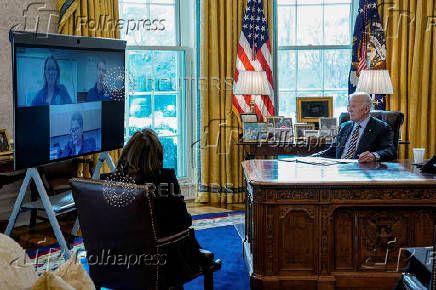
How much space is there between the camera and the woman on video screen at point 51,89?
390 cm

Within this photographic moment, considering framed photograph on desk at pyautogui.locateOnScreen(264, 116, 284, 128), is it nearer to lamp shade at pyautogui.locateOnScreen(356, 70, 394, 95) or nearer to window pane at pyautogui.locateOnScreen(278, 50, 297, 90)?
window pane at pyautogui.locateOnScreen(278, 50, 297, 90)

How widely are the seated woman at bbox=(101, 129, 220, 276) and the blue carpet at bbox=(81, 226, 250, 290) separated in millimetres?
1100

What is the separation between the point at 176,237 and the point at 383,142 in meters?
2.34

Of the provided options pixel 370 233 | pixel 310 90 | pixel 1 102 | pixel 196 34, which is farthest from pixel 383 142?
pixel 1 102

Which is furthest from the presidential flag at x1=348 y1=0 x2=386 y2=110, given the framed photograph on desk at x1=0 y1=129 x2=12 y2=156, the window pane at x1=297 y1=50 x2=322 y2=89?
the framed photograph on desk at x1=0 y1=129 x2=12 y2=156

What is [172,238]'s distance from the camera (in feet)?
9.15

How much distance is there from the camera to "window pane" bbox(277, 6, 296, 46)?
6.58 m

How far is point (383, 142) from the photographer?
4.48 metres

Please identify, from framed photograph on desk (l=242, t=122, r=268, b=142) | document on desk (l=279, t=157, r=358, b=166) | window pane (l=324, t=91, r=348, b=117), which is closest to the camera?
document on desk (l=279, t=157, r=358, b=166)

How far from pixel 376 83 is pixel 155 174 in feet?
12.0

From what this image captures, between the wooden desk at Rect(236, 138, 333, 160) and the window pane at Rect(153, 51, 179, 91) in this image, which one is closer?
the wooden desk at Rect(236, 138, 333, 160)

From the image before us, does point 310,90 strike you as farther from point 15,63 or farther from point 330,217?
point 15,63

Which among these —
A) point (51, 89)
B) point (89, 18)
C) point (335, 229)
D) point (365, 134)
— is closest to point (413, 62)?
point (365, 134)

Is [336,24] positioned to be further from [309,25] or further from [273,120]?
[273,120]
